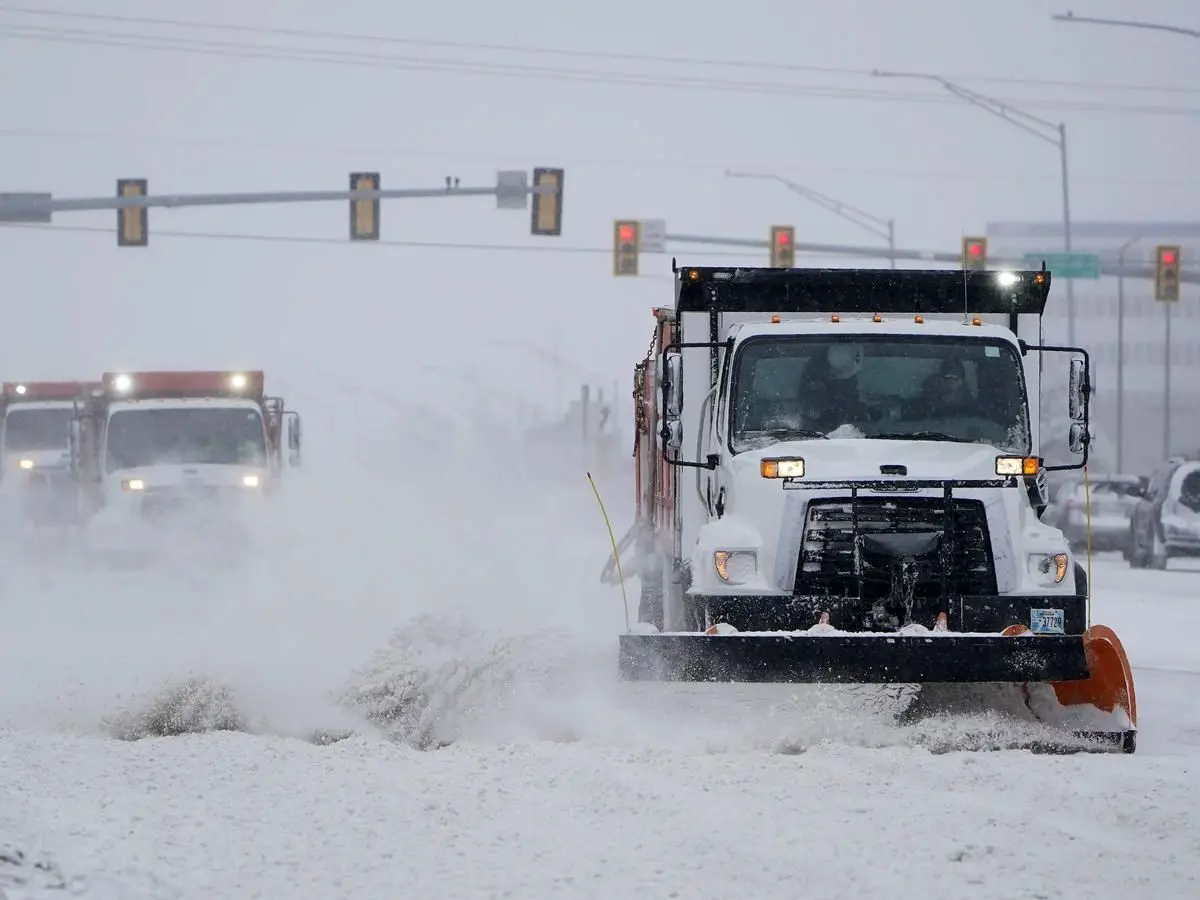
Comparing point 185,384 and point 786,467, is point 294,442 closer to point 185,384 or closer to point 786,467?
point 185,384

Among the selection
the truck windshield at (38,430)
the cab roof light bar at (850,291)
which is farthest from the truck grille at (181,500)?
the cab roof light bar at (850,291)

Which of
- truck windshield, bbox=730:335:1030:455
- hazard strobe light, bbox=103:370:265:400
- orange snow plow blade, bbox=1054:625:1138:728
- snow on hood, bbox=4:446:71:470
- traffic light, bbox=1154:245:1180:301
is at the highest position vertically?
traffic light, bbox=1154:245:1180:301

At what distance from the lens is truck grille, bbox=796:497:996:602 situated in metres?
11.4

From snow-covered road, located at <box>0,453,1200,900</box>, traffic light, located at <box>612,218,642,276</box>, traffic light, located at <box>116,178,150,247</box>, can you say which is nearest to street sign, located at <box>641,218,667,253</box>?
traffic light, located at <box>612,218,642,276</box>

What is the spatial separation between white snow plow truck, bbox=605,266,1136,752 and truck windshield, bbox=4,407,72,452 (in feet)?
76.1

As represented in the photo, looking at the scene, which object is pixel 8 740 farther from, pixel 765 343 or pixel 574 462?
pixel 574 462

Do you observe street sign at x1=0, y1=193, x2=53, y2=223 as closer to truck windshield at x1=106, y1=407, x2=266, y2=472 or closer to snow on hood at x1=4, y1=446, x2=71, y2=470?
truck windshield at x1=106, y1=407, x2=266, y2=472

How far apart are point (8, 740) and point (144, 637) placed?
7.05 meters

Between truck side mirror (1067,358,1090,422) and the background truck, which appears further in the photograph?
the background truck

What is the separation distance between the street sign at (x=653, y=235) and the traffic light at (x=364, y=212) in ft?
23.8

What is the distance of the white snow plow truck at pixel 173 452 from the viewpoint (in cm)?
2622

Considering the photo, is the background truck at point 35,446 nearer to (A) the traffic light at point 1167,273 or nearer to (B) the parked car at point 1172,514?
(B) the parked car at point 1172,514

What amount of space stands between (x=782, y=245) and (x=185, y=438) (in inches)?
594

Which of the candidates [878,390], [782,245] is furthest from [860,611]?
[782,245]
